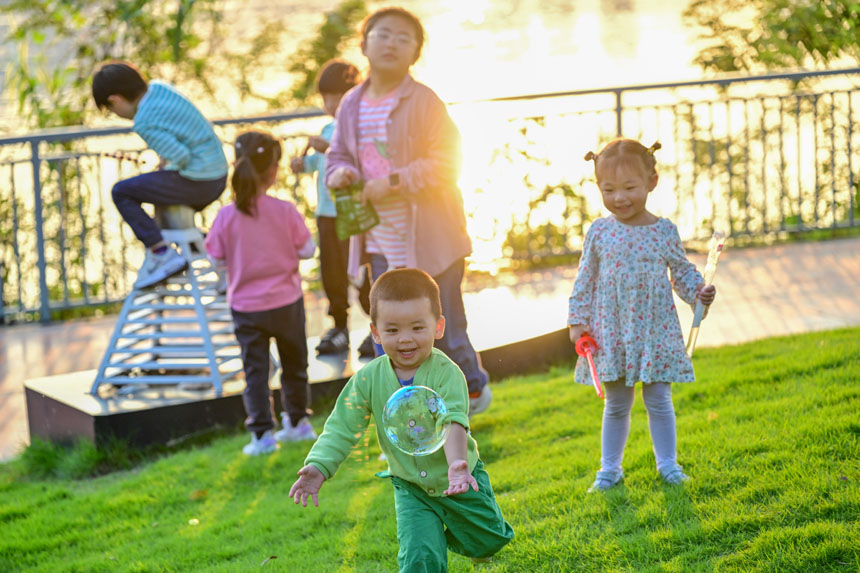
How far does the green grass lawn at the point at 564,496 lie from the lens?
12.4ft

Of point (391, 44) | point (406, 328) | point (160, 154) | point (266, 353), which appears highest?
point (391, 44)

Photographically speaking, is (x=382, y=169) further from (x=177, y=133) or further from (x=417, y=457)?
(x=417, y=457)

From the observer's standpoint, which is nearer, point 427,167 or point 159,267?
point 427,167

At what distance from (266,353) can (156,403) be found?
2.57 feet

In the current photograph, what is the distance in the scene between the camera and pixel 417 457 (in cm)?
330

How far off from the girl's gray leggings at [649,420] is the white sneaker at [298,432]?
2.02 metres

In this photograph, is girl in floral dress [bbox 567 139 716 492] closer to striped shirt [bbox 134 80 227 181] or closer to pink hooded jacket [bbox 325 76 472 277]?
pink hooded jacket [bbox 325 76 472 277]

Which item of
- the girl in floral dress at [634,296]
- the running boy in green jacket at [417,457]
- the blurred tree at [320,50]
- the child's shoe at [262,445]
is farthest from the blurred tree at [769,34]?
the running boy in green jacket at [417,457]

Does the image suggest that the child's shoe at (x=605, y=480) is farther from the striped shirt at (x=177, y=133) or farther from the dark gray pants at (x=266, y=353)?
the striped shirt at (x=177, y=133)

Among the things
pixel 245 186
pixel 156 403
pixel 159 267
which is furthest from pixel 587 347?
pixel 159 267

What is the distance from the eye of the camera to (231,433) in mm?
6375

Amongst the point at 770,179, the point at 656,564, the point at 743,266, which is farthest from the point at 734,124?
the point at 656,564

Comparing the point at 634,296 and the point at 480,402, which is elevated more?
the point at 634,296

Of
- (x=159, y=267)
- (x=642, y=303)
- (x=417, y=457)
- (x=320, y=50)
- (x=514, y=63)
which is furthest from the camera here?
(x=514, y=63)
